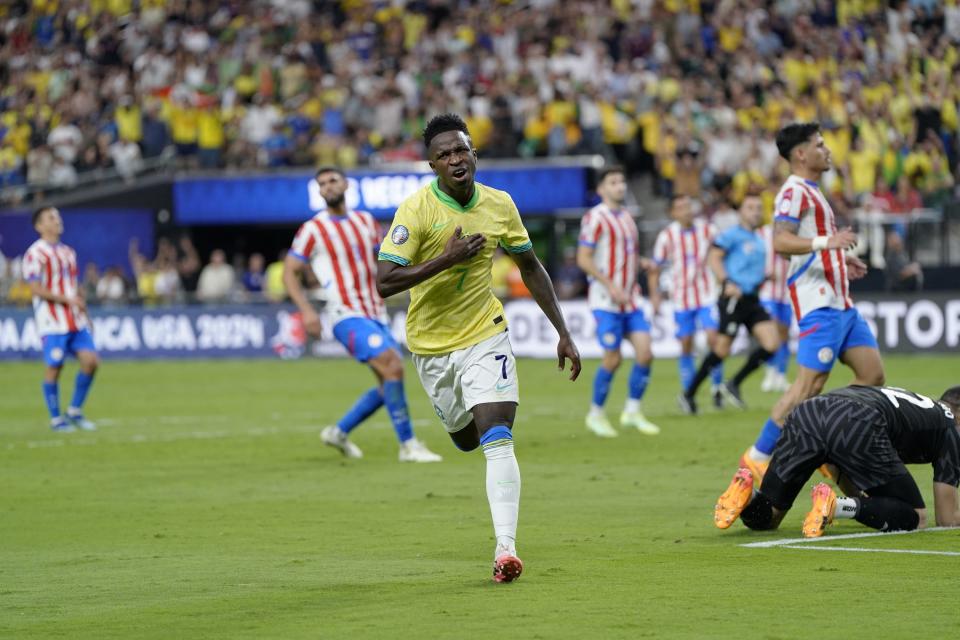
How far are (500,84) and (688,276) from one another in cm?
1405

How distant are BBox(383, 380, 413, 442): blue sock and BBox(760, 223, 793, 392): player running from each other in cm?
738

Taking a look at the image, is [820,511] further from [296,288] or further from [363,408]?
[296,288]

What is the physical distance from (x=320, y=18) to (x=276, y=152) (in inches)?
179

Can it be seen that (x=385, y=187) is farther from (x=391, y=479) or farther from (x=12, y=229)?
(x=391, y=479)

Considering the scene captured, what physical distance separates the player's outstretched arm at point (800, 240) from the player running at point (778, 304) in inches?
365

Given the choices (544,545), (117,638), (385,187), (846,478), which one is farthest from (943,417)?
(385,187)

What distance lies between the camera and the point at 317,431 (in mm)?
18516

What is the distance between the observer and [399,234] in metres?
8.53

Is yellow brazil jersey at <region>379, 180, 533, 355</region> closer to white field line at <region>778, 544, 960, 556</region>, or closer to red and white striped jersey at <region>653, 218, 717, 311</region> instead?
white field line at <region>778, 544, 960, 556</region>

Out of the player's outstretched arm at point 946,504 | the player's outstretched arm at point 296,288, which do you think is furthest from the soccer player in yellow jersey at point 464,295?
the player's outstretched arm at point 296,288

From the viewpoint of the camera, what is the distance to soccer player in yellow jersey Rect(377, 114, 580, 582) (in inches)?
329

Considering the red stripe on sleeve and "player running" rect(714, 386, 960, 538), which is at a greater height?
the red stripe on sleeve

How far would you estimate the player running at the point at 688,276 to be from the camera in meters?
20.5

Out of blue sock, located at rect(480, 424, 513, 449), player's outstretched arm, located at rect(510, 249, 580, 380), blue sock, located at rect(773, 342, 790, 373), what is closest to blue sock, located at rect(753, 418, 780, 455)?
player's outstretched arm, located at rect(510, 249, 580, 380)
